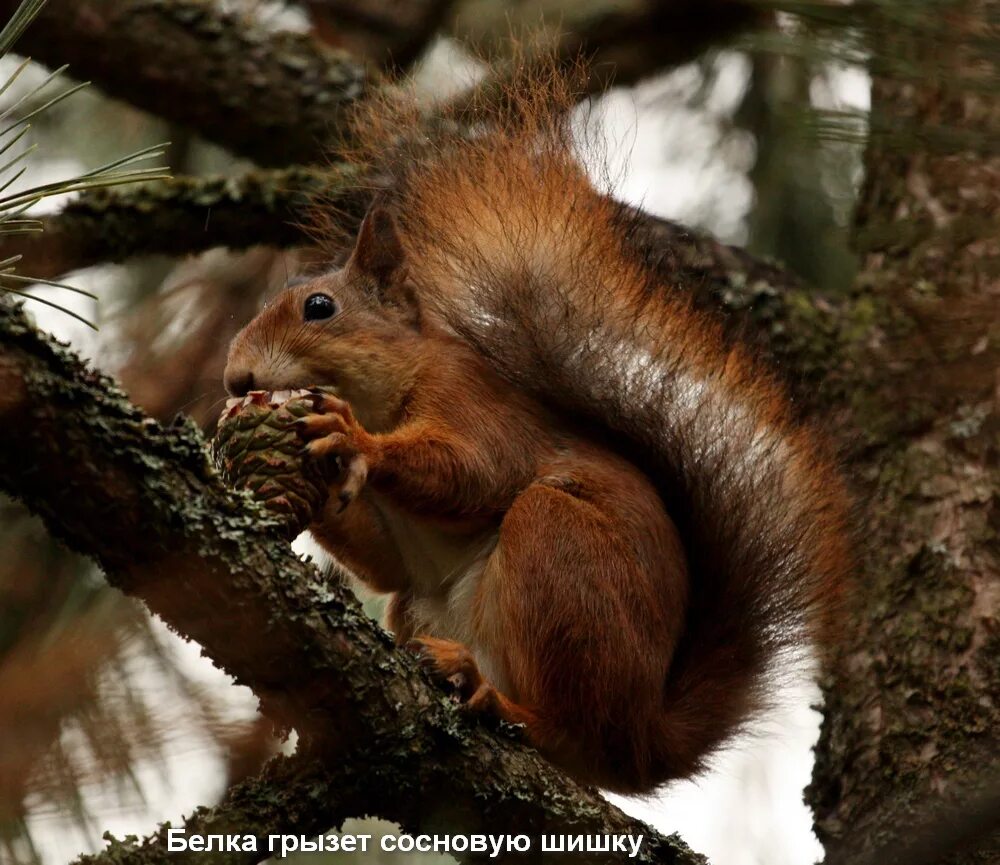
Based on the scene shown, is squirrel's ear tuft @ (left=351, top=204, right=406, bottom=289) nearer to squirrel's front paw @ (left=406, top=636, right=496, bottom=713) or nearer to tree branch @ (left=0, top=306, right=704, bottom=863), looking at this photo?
squirrel's front paw @ (left=406, top=636, right=496, bottom=713)

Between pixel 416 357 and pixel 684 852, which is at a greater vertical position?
pixel 416 357

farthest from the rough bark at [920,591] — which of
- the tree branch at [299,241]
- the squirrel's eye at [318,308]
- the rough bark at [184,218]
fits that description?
the rough bark at [184,218]

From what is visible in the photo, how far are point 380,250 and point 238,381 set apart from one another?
552mm

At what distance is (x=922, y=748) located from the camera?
247 centimetres

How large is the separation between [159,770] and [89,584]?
1.31 meters

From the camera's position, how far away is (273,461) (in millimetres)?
2088

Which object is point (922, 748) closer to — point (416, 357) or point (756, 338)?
point (756, 338)

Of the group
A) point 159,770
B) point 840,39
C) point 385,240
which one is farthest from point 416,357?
point 840,39

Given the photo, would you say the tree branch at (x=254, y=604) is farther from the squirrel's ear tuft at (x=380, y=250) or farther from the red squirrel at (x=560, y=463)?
the squirrel's ear tuft at (x=380, y=250)

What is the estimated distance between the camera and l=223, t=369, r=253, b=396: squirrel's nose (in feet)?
8.64

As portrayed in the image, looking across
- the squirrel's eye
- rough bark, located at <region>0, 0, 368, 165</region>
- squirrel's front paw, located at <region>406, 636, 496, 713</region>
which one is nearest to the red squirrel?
the squirrel's eye

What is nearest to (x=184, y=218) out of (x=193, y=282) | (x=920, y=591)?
(x=193, y=282)

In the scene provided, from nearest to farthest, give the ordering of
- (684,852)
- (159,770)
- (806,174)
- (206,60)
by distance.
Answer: (159,770), (684,852), (206,60), (806,174)

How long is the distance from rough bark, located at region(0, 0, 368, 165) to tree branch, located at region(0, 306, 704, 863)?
170 centimetres
